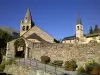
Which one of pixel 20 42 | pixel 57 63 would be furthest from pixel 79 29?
pixel 57 63

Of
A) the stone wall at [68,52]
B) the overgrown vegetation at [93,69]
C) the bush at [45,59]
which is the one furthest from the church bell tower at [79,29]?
the overgrown vegetation at [93,69]

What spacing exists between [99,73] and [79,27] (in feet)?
173

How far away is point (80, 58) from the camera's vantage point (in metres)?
27.2

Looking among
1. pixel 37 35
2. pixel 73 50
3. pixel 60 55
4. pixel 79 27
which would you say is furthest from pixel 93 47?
pixel 79 27

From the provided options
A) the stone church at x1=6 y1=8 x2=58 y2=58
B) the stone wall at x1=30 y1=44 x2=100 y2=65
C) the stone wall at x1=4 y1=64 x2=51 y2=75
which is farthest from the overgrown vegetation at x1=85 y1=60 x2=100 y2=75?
the stone church at x1=6 y1=8 x2=58 y2=58

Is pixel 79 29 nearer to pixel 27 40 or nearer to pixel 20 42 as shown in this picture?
pixel 27 40

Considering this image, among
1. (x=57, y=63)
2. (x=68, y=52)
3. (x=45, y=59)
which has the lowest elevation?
(x=57, y=63)

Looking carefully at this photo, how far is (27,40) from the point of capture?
103ft

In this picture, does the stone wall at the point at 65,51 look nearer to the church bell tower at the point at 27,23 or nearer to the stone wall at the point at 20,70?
the stone wall at the point at 20,70

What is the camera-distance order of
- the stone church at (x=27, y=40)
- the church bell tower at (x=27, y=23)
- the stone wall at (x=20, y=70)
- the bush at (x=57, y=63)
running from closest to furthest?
the stone wall at (x=20, y=70) < the bush at (x=57, y=63) < the stone church at (x=27, y=40) < the church bell tower at (x=27, y=23)

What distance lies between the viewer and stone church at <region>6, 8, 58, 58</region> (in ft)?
101

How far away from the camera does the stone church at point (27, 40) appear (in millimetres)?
30875

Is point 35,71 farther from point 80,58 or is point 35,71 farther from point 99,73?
point 80,58

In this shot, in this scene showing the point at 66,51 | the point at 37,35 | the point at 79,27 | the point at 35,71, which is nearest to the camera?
the point at 35,71
